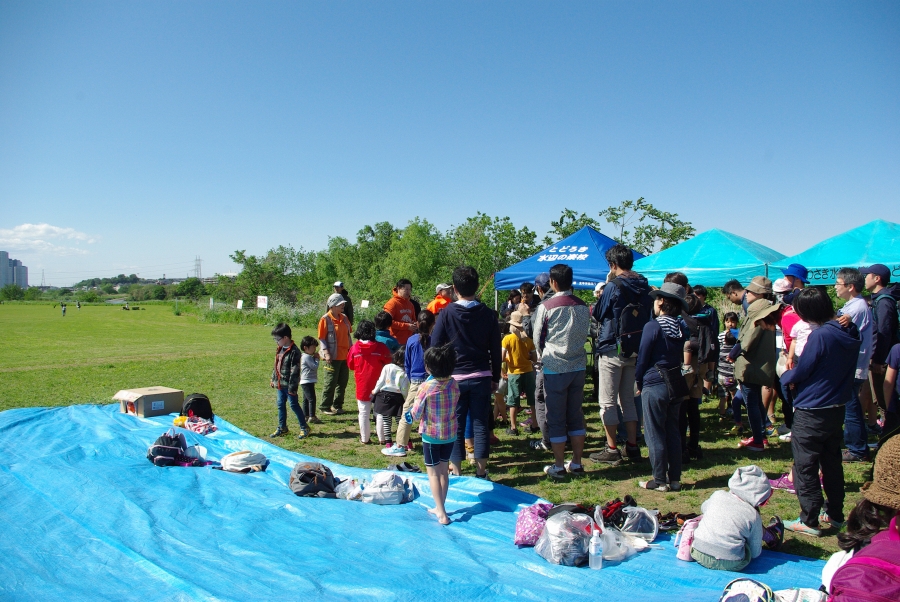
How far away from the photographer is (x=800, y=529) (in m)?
4.27

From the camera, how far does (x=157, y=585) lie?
3549 millimetres

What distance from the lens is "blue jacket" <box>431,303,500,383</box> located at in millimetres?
5523

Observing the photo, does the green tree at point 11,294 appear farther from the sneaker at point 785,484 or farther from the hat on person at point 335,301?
the sneaker at point 785,484

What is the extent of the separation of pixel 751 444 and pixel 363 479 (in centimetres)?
439

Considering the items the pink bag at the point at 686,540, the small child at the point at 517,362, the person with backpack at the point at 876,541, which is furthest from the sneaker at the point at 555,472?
the person with backpack at the point at 876,541

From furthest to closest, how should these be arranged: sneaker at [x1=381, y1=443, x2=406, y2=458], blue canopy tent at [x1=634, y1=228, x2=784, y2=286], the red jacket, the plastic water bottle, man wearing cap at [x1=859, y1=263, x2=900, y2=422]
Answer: blue canopy tent at [x1=634, y1=228, x2=784, y2=286] → the red jacket → sneaker at [x1=381, y1=443, x2=406, y2=458] → man wearing cap at [x1=859, y1=263, x2=900, y2=422] → the plastic water bottle

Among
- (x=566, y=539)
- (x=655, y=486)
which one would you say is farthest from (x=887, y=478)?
(x=655, y=486)

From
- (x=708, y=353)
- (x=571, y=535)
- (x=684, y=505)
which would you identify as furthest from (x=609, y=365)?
(x=571, y=535)

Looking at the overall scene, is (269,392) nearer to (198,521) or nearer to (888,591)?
(198,521)

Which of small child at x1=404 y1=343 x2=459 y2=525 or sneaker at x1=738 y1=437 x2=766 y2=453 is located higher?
small child at x1=404 y1=343 x2=459 y2=525

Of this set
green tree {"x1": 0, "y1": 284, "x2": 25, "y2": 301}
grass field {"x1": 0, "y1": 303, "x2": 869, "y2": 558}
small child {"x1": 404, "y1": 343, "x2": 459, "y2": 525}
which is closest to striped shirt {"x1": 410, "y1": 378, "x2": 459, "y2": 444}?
small child {"x1": 404, "y1": 343, "x2": 459, "y2": 525}

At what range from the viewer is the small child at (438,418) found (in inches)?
182

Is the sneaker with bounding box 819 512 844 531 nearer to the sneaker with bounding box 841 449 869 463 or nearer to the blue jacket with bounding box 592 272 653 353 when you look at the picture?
the sneaker with bounding box 841 449 869 463

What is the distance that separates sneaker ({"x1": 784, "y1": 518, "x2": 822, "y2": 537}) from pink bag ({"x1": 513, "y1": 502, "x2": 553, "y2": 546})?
1884mm
